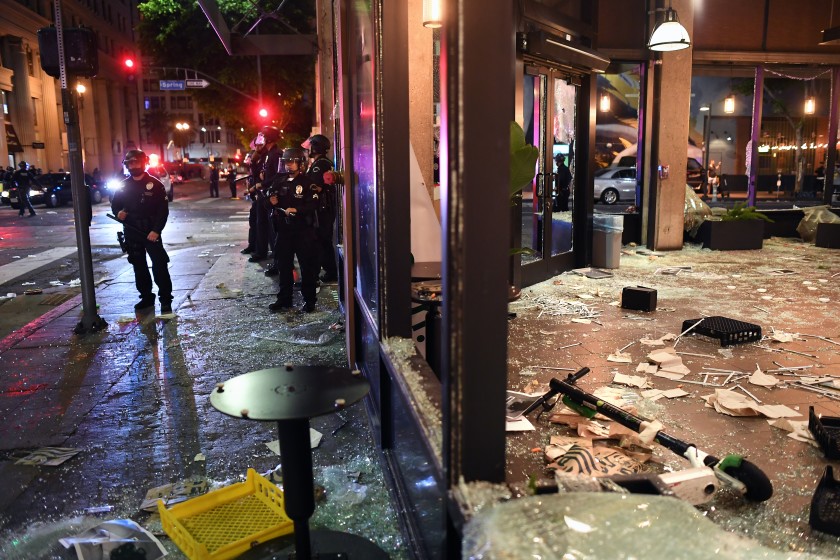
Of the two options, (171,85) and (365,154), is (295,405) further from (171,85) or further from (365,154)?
(171,85)

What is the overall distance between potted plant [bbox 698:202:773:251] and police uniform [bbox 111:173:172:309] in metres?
9.81

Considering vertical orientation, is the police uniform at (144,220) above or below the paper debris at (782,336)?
above

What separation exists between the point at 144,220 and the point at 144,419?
4.03 m

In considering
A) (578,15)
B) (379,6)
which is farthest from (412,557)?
(578,15)

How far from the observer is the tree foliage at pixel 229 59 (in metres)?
30.2

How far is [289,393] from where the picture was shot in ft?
8.83

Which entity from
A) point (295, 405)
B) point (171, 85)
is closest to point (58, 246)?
point (295, 405)

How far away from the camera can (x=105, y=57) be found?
57.0 meters

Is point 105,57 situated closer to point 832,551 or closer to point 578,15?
point 578,15

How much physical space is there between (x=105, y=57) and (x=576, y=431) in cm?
6294

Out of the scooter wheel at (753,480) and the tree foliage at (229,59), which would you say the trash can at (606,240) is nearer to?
the scooter wheel at (753,480)

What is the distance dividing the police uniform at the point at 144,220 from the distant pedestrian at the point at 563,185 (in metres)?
5.86

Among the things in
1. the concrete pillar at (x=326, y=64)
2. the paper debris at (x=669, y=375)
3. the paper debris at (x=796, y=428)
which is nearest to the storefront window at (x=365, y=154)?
the paper debris at (x=669, y=375)

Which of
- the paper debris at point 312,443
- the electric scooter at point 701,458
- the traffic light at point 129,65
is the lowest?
the paper debris at point 312,443
